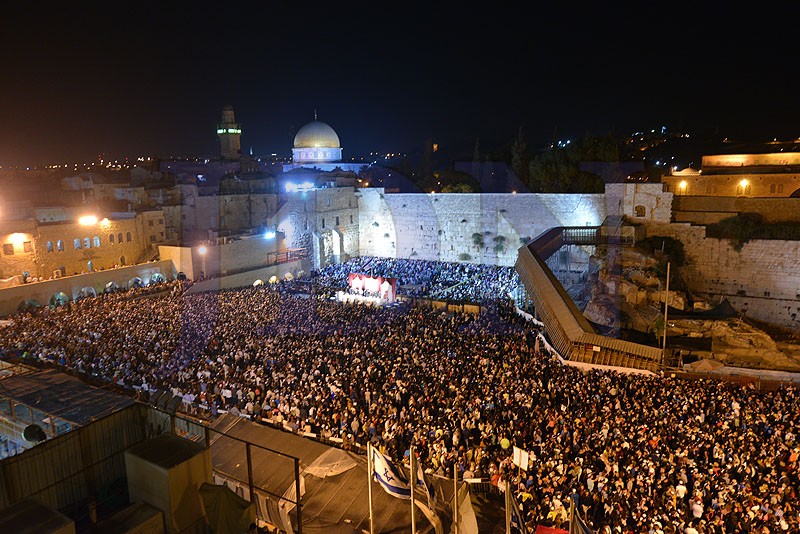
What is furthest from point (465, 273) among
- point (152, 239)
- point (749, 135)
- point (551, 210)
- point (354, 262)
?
point (749, 135)

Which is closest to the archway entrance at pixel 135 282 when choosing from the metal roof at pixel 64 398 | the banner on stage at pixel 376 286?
the banner on stage at pixel 376 286

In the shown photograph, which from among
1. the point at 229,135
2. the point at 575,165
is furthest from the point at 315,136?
the point at 575,165

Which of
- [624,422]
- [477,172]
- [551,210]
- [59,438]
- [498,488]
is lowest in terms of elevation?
[498,488]

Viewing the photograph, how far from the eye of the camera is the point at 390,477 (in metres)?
6.52

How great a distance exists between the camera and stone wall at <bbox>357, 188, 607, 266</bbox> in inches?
1071

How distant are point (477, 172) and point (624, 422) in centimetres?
3555

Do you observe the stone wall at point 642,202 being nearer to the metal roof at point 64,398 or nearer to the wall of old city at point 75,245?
the metal roof at point 64,398

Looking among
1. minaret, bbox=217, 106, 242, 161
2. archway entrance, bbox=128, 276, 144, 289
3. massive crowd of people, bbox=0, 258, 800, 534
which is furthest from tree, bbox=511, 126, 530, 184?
minaret, bbox=217, 106, 242, 161

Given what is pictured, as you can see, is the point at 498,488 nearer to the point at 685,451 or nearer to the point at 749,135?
the point at 685,451

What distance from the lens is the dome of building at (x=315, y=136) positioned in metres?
46.7

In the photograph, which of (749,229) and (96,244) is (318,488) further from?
(96,244)

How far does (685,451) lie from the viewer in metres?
8.27

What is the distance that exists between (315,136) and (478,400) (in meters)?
40.3

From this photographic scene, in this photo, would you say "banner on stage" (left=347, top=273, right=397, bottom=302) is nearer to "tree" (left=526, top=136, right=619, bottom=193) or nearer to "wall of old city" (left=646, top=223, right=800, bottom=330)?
"wall of old city" (left=646, top=223, right=800, bottom=330)
